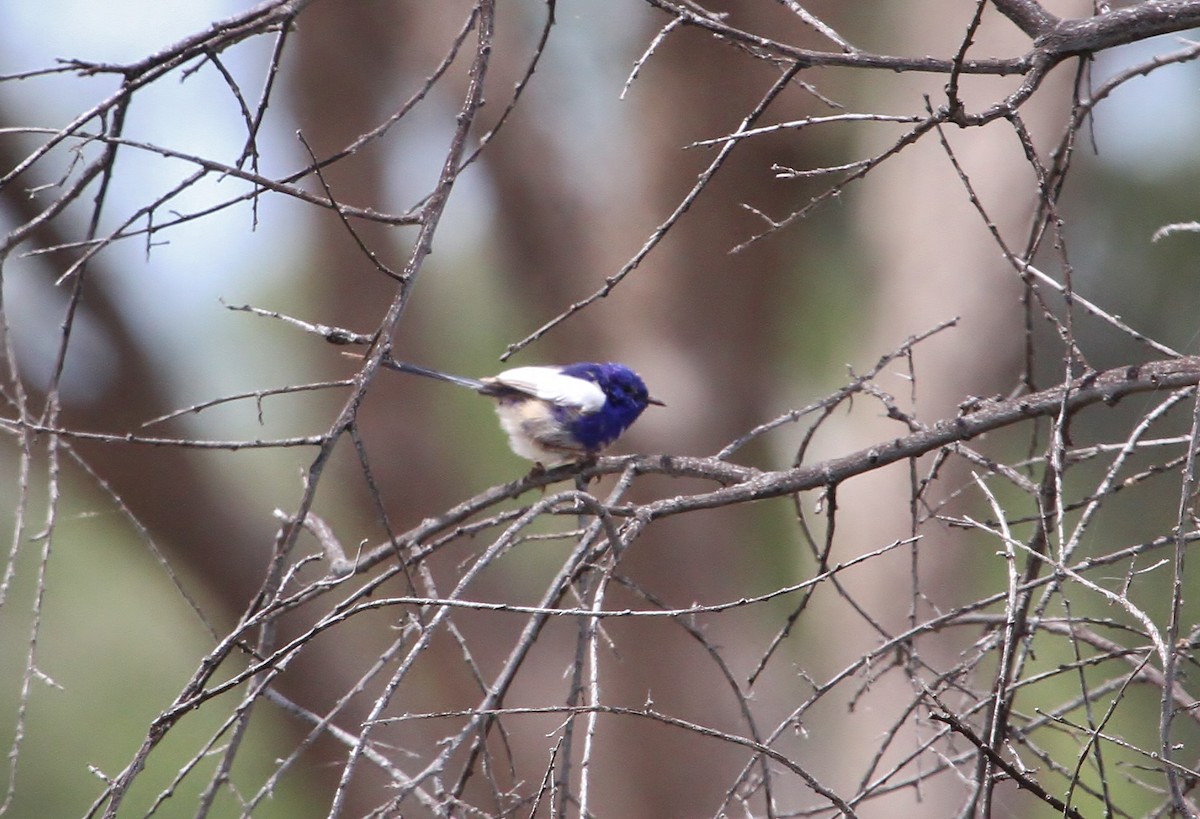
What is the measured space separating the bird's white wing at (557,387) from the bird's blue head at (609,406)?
40 millimetres

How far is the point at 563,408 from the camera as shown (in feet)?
13.6

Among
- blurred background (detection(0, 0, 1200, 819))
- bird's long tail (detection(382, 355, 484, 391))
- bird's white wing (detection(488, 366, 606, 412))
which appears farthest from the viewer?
blurred background (detection(0, 0, 1200, 819))

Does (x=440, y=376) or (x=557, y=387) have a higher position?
(x=557, y=387)

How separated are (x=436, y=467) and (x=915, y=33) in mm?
4164

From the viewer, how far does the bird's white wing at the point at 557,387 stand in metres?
4.14

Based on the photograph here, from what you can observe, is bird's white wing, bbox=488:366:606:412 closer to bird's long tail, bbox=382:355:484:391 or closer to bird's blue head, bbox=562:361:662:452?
bird's blue head, bbox=562:361:662:452

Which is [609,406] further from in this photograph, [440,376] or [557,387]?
[440,376]

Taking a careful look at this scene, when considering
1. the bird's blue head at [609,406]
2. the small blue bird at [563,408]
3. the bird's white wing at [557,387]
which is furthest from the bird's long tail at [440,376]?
the bird's blue head at [609,406]

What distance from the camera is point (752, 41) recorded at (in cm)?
210

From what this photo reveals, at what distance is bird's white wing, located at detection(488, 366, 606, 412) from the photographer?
414 cm

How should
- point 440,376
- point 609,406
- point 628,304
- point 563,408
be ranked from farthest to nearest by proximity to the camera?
point 628,304
point 609,406
point 563,408
point 440,376

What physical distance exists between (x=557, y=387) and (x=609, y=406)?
0.22 meters

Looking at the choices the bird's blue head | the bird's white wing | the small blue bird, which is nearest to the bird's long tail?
the small blue bird

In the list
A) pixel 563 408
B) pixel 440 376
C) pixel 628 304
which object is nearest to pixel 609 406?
pixel 563 408
